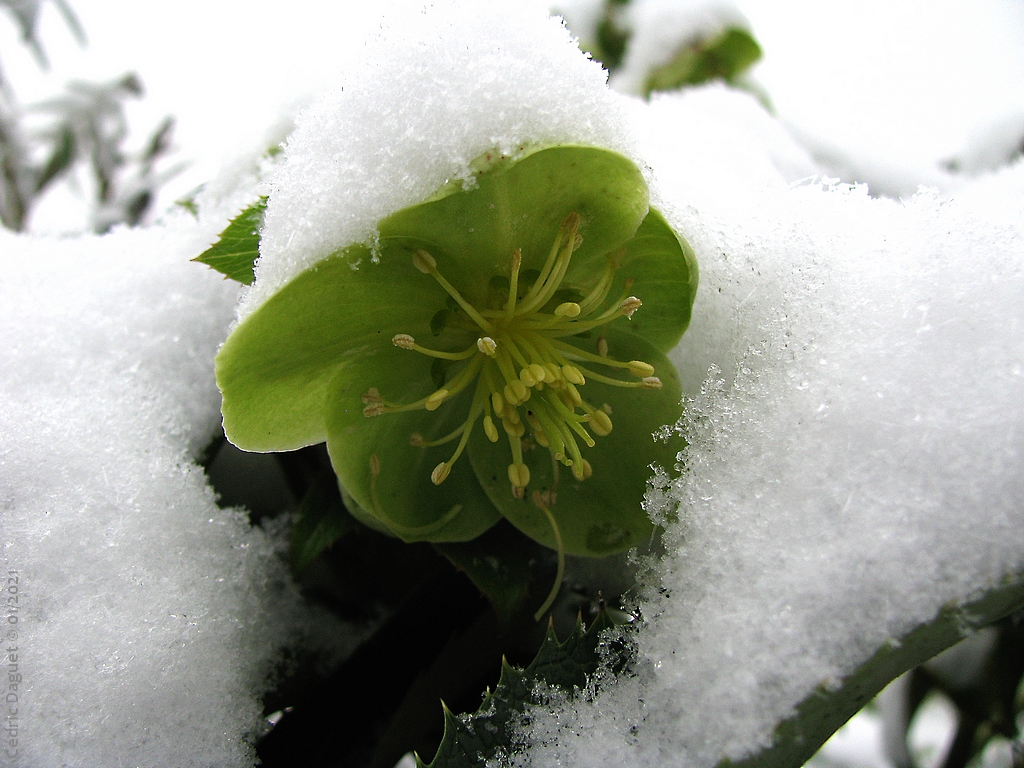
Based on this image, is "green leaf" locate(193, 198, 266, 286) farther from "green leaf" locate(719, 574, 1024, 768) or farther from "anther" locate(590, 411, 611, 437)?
"green leaf" locate(719, 574, 1024, 768)

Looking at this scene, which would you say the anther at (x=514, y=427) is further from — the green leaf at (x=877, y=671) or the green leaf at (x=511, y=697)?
the green leaf at (x=877, y=671)

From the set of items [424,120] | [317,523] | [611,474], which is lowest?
[317,523]

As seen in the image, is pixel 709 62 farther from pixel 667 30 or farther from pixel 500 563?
pixel 500 563

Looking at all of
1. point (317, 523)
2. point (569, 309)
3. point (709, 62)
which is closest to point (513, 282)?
point (569, 309)

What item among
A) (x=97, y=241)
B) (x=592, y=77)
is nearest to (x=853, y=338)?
(x=592, y=77)

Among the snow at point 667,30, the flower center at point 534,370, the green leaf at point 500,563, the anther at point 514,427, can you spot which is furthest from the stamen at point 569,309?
the snow at point 667,30

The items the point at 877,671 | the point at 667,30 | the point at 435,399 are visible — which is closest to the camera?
the point at 877,671

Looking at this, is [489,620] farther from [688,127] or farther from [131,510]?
[688,127]
